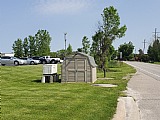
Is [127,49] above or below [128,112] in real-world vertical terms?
above

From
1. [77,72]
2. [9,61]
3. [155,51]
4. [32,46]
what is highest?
[32,46]

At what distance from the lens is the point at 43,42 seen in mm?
72812

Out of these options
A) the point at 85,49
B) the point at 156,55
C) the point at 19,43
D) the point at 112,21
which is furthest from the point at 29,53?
the point at 112,21

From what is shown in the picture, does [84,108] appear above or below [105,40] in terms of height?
below

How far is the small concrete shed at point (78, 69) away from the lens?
64.6ft

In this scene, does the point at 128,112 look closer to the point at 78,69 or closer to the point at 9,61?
the point at 78,69

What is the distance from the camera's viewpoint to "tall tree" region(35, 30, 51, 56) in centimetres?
7269

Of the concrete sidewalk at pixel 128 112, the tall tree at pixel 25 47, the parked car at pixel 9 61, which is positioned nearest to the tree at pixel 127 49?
the tall tree at pixel 25 47

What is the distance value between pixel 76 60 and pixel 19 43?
59.5 meters

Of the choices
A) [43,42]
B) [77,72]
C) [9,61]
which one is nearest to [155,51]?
[43,42]

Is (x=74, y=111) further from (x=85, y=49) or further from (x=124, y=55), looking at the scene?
(x=124, y=55)

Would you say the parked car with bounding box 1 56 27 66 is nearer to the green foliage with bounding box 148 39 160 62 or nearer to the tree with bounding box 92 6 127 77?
the tree with bounding box 92 6 127 77

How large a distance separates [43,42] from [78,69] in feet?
177

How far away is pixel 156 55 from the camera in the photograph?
90.4 m
